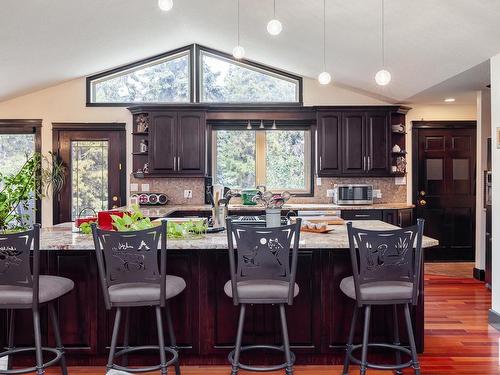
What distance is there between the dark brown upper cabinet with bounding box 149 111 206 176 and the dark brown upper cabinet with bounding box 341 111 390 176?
1988 millimetres

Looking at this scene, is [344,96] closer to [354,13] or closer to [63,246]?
[354,13]

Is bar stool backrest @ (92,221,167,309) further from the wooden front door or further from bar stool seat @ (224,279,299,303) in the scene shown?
the wooden front door

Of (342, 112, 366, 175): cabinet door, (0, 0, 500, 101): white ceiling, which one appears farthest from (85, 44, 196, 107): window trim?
(342, 112, 366, 175): cabinet door

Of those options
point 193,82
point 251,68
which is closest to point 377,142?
point 251,68

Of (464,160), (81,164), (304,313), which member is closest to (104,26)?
(81,164)

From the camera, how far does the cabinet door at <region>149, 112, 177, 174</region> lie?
6461mm

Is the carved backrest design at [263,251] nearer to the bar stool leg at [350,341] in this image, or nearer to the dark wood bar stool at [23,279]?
the bar stool leg at [350,341]

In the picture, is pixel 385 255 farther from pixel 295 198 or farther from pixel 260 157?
pixel 260 157

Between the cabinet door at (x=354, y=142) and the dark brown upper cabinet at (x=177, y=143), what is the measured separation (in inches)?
77.0

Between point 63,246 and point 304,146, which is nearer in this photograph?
point 63,246

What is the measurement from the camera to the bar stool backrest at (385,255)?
2.63 meters

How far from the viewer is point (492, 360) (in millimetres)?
3285

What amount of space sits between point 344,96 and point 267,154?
139 cm

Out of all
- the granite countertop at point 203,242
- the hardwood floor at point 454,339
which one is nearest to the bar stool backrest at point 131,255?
the granite countertop at point 203,242
